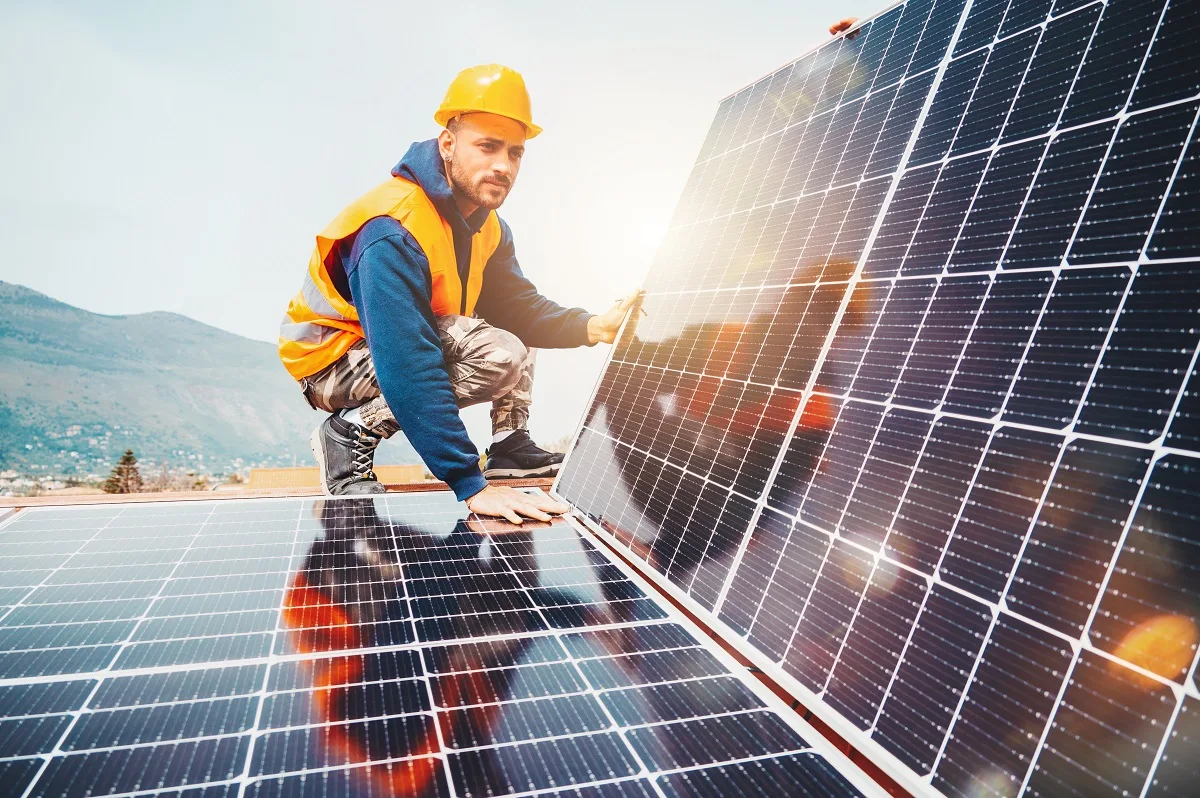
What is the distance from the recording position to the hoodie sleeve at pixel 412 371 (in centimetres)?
436

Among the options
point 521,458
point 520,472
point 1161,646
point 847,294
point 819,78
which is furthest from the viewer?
point 521,458

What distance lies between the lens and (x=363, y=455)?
18.4ft

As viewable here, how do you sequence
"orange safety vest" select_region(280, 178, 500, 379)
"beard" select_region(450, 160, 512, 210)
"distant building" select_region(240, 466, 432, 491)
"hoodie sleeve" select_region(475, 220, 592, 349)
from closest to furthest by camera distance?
1. "orange safety vest" select_region(280, 178, 500, 379)
2. "beard" select_region(450, 160, 512, 210)
3. "distant building" select_region(240, 466, 432, 491)
4. "hoodie sleeve" select_region(475, 220, 592, 349)

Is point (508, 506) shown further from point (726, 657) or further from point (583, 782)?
point (583, 782)

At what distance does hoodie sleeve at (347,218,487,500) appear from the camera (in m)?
4.36

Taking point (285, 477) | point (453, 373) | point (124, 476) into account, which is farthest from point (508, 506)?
point (124, 476)

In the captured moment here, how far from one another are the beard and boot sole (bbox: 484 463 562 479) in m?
2.53

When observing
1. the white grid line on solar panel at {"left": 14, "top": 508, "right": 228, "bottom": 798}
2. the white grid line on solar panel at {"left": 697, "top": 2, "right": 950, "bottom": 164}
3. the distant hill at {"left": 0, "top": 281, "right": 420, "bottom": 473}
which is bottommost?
the distant hill at {"left": 0, "top": 281, "right": 420, "bottom": 473}

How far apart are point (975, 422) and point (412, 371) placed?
343 centimetres

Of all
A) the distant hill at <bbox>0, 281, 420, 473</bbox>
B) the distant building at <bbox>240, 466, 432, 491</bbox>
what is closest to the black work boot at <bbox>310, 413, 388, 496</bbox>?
the distant building at <bbox>240, 466, 432, 491</bbox>

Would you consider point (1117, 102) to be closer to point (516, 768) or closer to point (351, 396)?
point (516, 768)

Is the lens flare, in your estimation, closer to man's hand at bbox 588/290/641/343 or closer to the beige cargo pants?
man's hand at bbox 588/290/641/343

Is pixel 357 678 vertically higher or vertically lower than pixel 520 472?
lower

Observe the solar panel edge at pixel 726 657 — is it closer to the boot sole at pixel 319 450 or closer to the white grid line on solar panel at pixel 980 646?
the white grid line on solar panel at pixel 980 646
